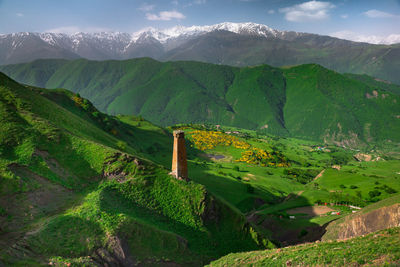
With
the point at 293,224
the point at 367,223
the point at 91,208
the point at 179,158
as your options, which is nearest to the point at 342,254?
the point at 367,223

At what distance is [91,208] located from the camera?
28.2m

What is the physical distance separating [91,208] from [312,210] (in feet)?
165

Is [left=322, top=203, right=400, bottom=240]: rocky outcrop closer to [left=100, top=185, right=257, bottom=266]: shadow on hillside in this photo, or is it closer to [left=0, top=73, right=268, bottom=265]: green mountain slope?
[left=0, top=73, right=268, bottom=265]: green mountain slope

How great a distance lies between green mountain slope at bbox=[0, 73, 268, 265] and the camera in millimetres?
24359

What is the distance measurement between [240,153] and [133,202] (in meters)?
115

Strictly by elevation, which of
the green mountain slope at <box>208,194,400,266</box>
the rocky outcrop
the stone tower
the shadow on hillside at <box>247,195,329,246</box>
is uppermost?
the stone tower

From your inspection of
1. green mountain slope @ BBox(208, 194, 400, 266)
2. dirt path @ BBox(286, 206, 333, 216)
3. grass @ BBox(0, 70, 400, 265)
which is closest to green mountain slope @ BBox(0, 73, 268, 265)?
grass @ BBox(0, 70, 400, 265)

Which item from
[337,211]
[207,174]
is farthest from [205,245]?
[207,174]

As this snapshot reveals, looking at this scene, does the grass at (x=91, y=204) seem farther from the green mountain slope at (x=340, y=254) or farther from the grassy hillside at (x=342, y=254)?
the grassy hillside at (x=342, y=254)

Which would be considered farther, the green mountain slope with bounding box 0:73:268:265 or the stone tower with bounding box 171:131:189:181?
the stone tower with bounding box 171:131:189:181

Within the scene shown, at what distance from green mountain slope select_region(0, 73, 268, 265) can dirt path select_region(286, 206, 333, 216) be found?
79.7ft

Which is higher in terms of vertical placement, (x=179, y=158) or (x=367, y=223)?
(x=179, y=158)

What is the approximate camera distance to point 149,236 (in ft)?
94.5

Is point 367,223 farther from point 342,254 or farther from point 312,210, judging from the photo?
point 312,210
